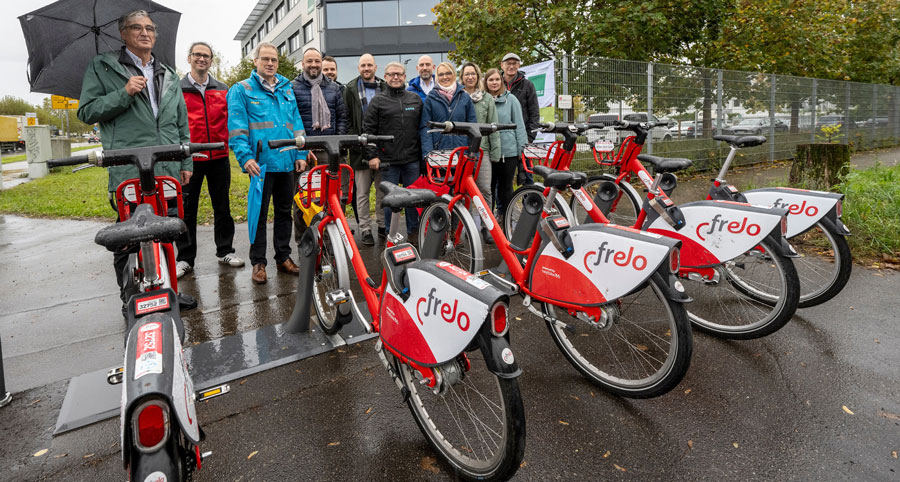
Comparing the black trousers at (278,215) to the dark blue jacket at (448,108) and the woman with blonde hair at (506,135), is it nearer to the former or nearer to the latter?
the dark blue jacket at (448,108)

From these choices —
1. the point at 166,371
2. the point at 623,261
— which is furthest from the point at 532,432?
the point at 166,371

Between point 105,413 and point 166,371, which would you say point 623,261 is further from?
point 105,413

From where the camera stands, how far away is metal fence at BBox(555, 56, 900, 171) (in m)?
9.66

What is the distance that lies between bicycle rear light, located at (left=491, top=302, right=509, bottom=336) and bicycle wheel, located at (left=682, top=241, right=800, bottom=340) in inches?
85.4

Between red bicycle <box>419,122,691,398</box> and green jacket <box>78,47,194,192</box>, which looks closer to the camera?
red bicycle <box>419,122,691,398</box>

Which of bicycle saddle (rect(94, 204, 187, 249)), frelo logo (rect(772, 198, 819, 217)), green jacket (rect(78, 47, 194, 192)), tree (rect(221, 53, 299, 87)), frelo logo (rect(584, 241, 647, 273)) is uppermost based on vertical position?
tree (rect(221, 53, 299, 87))

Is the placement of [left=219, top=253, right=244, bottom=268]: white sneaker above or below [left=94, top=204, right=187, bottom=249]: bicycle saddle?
below

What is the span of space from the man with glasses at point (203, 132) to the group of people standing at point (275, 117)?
0.03 ft

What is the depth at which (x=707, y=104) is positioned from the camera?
472 inches

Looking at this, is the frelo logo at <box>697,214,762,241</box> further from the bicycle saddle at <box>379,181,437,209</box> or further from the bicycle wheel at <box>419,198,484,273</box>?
the bicycle saddle at <box>379,181,437,209</box>

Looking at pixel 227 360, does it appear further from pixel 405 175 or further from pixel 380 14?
pixel 380 14

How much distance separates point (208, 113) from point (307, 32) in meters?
36.3

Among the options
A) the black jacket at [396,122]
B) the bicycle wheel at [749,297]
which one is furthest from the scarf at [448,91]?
the bicycle wheel at [749,297]

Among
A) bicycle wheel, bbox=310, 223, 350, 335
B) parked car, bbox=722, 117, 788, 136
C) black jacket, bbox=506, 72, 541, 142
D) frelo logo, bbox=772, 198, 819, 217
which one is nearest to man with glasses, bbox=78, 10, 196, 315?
bicycle wheel, bbox=310, 223, 350, 335
